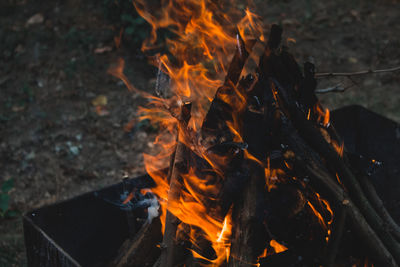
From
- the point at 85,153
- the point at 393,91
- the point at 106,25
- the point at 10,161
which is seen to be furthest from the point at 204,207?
the point at 106,25

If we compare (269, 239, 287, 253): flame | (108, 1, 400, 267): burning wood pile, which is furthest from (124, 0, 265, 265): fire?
(269, 239, 287, 253): flame

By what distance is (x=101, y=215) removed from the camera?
92.8 inches

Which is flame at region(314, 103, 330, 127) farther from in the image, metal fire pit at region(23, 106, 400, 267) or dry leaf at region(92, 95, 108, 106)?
dry leaf at region(92, 95, 108, 106)

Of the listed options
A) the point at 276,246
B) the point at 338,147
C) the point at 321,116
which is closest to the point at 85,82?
the point at 321,116

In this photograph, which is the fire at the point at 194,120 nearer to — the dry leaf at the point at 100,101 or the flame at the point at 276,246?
the flame at the point at 276,246

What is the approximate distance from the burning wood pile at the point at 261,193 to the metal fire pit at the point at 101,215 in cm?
31

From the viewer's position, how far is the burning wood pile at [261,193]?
1.83 meters

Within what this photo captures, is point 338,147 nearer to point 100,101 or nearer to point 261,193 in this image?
point 261,193

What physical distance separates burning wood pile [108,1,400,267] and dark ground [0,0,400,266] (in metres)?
1.89

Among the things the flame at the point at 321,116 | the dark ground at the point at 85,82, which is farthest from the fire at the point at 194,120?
the dark ground at the point at 85,82

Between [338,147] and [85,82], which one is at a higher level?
[338,147]

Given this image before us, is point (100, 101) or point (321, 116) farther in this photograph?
point (100, 101)

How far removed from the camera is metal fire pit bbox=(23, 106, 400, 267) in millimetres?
2055

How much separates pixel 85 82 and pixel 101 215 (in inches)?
123
